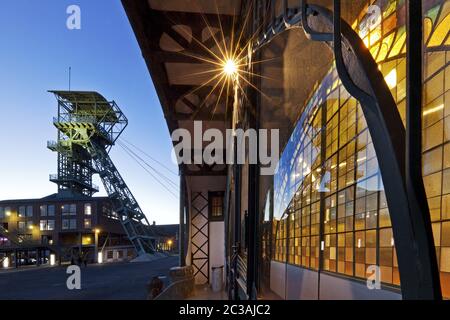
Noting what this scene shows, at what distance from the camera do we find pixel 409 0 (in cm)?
243

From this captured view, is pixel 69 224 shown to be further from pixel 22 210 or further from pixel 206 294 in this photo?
pixel 206 294

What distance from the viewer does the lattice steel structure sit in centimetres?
6191

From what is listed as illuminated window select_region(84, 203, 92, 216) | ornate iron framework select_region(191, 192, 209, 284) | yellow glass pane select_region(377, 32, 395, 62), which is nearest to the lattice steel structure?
illuminated window select_region(84, 203, 92, 216)

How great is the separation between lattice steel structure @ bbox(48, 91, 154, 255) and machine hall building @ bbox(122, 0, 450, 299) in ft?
151

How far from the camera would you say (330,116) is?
560 inches

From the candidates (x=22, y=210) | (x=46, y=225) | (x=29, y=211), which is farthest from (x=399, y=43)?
(x=22, y=210)

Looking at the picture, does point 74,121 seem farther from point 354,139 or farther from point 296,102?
point 354,139

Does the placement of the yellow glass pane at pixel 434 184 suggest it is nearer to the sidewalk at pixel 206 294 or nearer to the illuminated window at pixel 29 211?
Answer: the sidewalk at pixel 206 294

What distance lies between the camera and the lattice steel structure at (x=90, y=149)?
2437 inches

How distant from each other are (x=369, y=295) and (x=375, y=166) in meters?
3.69

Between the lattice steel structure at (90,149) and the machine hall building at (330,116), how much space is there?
46058 millimetres

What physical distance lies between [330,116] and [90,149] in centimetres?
6261

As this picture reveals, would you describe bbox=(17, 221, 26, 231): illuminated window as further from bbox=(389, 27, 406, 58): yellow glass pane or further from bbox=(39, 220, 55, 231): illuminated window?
bbox=(389, 27, 406, 58): yellow glass pane
